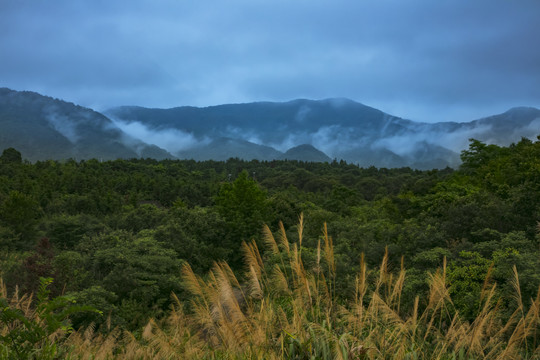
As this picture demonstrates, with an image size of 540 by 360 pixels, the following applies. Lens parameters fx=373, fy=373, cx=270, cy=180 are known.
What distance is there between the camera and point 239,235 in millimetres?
26078

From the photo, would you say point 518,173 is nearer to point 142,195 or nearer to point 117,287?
point 117,287

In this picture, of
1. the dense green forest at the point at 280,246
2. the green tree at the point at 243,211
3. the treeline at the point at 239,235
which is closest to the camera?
the dense green forest at the point at 280,246

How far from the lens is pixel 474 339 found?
11.7ft

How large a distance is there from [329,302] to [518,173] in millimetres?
18022

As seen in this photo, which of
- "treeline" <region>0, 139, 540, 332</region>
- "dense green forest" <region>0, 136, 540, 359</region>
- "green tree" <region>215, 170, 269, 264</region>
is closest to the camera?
"dense green forest" <region>0, 136, 540, 359</region>

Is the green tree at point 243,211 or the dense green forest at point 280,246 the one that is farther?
the green tree at point 243,211

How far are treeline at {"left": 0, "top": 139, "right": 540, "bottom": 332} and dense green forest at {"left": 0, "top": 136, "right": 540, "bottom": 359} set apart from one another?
6cm

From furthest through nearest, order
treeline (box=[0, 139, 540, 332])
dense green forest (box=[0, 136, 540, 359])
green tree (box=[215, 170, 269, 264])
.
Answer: green tree (box=[215, 170, 269, 264])
treeline (box=[0, 139, 540, 332])
dense green forest (box=[0, 136, 540, 359])

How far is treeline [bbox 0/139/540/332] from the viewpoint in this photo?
9805 mm

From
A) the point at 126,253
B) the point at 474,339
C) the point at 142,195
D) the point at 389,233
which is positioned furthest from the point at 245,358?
the point at 142,195

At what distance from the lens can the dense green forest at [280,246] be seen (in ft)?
22.6

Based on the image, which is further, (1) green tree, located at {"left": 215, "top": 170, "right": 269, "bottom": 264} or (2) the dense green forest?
(1) green tree, located at {"left": 215, "top": 170, "right": 269, "bottom": 264}

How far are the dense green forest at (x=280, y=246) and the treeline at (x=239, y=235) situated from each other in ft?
0.20

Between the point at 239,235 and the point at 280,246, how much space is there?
1870 cm
